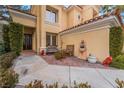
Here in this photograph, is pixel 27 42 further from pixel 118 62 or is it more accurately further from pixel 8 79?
pixel 118 62

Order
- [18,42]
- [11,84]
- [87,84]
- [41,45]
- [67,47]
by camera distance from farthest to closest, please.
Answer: [67,47] < [41,45] < [18,42] < [87,84] < [11,84]

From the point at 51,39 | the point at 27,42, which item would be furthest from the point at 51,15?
the point at 27,42

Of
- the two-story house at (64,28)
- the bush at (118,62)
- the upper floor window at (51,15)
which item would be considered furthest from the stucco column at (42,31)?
the bush at (118,62)

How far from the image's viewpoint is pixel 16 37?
243cm

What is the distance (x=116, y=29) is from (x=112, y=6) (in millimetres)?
542

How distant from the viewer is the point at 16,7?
2416 millimetres

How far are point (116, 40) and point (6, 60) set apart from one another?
2.33 meters

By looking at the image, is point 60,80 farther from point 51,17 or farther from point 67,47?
point 51,17

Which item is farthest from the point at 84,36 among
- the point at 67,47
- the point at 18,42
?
the point at 18,42

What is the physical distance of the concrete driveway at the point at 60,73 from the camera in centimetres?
230

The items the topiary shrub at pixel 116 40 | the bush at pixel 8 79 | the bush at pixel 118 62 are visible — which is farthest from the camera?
the topiary shrub at pixel 116 40

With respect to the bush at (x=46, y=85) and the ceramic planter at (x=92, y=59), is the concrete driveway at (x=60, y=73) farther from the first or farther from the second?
the ceramic planter at (x=92, y=59)

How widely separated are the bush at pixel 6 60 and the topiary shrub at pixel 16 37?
0.13 meters

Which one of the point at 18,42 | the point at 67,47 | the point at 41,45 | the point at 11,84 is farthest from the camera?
the point at 67,47
